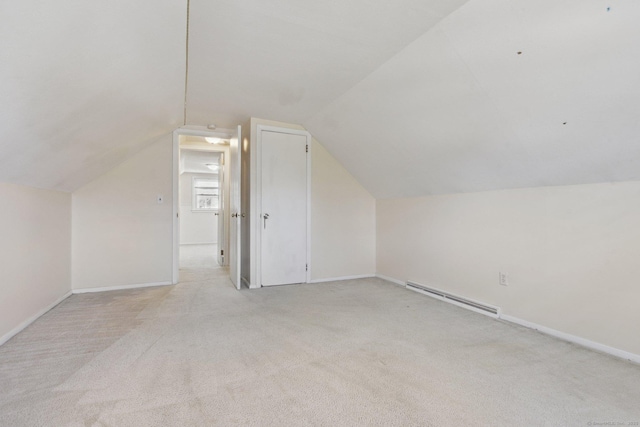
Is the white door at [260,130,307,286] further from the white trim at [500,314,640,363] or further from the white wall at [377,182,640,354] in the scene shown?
the white trim at [500,314,640,363]

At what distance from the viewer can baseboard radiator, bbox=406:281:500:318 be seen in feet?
8.72

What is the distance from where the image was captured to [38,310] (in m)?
2.56

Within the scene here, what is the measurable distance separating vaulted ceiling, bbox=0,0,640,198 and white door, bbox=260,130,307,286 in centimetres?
89

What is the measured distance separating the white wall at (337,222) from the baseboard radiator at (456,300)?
0.88 meters

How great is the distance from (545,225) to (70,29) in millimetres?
3105

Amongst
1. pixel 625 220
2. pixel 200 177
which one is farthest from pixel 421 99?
pixel 200 177

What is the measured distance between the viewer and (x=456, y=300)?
9.78 feet

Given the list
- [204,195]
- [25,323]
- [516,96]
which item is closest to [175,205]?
[25,323]

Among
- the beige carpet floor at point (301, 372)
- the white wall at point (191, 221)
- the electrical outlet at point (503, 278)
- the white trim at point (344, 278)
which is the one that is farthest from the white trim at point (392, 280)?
the white wall at point (191, 221)

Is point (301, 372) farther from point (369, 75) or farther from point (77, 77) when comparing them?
point (369, 75)

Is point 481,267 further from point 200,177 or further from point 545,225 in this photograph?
point 200,177

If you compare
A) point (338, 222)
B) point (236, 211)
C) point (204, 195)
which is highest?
point (204, 195)

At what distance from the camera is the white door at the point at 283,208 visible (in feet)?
12.4

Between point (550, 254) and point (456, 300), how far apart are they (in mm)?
985
